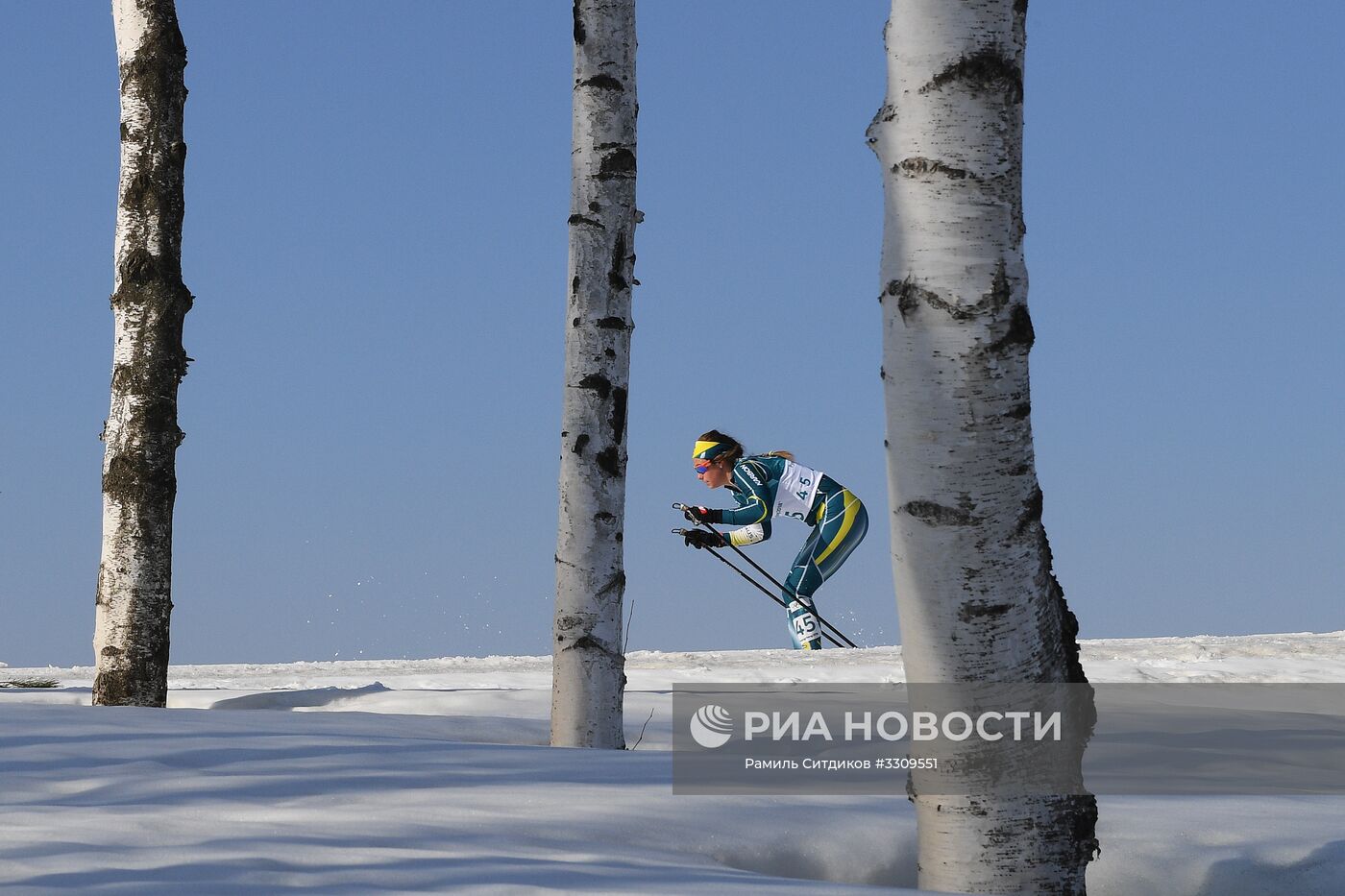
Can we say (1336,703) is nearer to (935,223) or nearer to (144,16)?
(935,223)

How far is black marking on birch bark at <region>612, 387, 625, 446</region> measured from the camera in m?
5.97

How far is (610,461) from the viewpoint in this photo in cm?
591

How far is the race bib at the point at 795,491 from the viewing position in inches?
446

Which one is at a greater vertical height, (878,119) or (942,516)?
(878,119)

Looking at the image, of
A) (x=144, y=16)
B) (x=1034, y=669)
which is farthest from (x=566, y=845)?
(x=144, y=16)

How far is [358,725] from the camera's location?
5789 mm

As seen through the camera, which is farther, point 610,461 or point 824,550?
point 824,550

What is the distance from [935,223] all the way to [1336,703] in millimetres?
7013

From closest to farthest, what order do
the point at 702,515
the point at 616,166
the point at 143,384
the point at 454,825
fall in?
the point at 454,825 < the point at 616,166 < the point at 143,384 < the point at 702,515

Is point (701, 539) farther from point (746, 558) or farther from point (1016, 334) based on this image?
point (1016, 334)

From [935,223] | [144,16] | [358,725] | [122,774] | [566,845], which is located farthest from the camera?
[144,16]

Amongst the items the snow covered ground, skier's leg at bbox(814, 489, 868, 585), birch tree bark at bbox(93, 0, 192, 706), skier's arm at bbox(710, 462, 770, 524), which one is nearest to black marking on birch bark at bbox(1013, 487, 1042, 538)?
the snow covered ground

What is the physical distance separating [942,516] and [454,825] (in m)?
1.45

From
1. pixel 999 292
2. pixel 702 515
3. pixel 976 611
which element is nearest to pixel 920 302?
pixel 999 292
